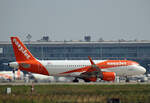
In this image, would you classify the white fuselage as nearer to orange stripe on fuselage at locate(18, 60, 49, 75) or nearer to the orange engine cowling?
orange stripe on fuselage at locate(18, 60, 49, 75)

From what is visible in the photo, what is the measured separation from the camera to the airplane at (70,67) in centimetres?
7269

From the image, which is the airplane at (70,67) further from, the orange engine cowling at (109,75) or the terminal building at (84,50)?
the terminal building at (84,50)

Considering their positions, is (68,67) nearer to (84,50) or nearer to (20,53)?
(20,53)

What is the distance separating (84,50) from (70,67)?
113 meters

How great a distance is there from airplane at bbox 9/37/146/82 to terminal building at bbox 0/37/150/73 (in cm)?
10189

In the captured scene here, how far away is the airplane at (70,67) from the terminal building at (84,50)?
101890mm

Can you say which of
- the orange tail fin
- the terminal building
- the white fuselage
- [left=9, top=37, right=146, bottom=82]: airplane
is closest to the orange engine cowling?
[left=9, top=37, right=146, bottom=82]: airplane

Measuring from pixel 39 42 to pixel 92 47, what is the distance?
23.6 meters

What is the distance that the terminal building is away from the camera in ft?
594

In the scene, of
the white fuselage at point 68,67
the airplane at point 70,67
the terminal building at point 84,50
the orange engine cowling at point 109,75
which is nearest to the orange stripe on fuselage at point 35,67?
the airplane at point 70,67

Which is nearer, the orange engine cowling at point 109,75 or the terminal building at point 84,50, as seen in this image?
the orange engine cowling at point 109,75

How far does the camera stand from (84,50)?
613 feet

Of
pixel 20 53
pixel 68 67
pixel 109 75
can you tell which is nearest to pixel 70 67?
pixel 68 67

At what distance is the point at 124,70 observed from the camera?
7525cm
